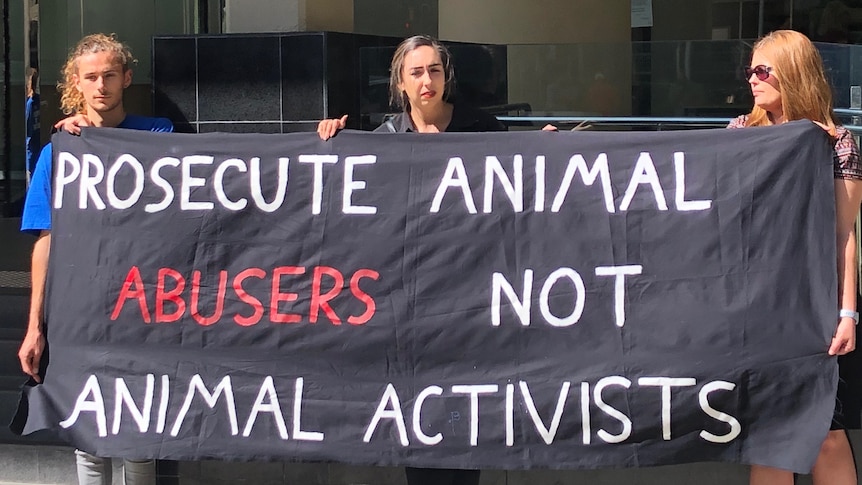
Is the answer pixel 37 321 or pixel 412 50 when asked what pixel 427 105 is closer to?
pixel 412 50

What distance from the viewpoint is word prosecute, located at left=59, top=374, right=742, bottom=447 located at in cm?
347

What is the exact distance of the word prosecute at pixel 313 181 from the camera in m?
3.56

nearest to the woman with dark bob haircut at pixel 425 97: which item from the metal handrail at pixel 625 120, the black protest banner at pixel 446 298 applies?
the black protest banner at pixel 446 298

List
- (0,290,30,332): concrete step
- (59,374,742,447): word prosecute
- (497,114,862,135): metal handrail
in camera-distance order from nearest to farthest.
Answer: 1. (59,374,742,447): word prosecute
2. (497,114,862,135): metal handrail
3. (0,290,30,332): concrete step

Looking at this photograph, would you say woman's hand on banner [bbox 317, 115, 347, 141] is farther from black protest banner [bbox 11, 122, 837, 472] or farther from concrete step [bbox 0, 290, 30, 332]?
concrete step [bbox 0, 290, 30, 332]

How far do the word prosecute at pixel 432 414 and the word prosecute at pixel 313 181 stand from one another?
52cm

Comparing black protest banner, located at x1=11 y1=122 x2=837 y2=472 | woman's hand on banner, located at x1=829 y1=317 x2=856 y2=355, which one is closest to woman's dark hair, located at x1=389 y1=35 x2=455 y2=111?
black protest banner, located at x1=11 y1=122 x2=837 y2=472

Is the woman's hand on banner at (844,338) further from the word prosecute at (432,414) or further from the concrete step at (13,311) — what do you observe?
the concrete step at (13,311)

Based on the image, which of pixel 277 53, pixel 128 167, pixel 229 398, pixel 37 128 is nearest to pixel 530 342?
pixel 229 398

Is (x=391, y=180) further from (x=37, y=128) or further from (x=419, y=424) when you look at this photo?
(x=37, y=128)

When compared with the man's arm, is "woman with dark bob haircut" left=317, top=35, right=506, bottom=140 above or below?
above

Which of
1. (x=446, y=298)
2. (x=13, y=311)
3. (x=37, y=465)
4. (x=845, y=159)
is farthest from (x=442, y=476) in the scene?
(x=13, y=311)

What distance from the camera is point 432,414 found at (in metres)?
3.59

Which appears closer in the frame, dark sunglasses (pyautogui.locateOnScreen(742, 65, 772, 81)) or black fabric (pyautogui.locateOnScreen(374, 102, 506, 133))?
dark sunglasses (pyautogui.locateOnScreen(742, 65, 772, 81))
